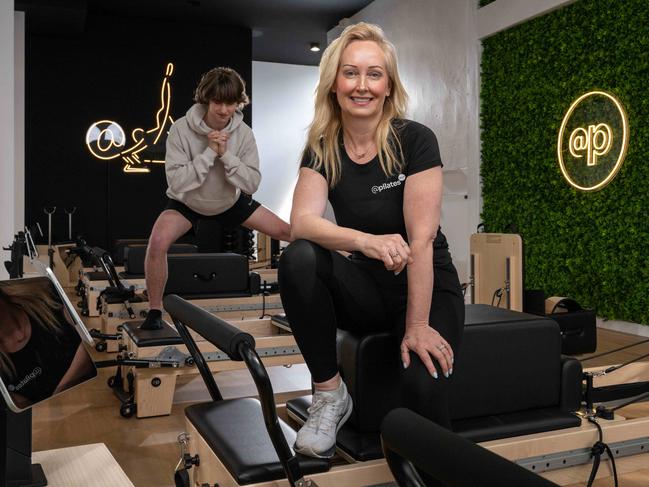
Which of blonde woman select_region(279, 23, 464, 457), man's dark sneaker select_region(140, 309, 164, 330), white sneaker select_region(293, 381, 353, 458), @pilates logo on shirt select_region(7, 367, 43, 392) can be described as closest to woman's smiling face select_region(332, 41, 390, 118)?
blonde woman select_region(279, 23, 464, 457)

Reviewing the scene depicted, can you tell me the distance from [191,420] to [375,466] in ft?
1.44

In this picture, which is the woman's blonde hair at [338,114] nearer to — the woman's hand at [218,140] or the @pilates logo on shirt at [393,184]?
the @pilates logo on shirt at [393,184]

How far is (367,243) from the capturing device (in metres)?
1.47

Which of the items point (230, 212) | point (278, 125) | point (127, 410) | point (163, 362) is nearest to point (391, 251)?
point (163, 362)

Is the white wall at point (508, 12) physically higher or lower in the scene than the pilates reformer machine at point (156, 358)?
higher

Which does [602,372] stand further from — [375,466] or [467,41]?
[467,41]

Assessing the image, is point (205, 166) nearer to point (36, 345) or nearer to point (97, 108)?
point (36, 345)

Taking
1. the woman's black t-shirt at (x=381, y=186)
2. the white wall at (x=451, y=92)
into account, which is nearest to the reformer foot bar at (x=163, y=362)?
the woman's black t-shirt at (x=381, y=186)

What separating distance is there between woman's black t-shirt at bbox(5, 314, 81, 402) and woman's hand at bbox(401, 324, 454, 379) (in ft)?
2.45

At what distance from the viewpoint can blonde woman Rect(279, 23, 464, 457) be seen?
57.1 inches

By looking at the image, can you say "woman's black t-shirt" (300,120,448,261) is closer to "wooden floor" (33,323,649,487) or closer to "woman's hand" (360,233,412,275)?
"woman's hand" (360,233,412,275)

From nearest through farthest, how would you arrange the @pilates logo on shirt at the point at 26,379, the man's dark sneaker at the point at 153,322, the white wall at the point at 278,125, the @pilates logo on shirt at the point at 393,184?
the @pilates logo on shirt at the point at 26,379, the @pilates logo on shirt at the point at 393,184, the man's dark sneaker at the point at 153,322, the white wall at the point at 278,125

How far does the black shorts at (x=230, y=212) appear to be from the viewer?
3.35m

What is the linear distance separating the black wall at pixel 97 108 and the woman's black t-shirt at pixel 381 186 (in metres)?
8.04
